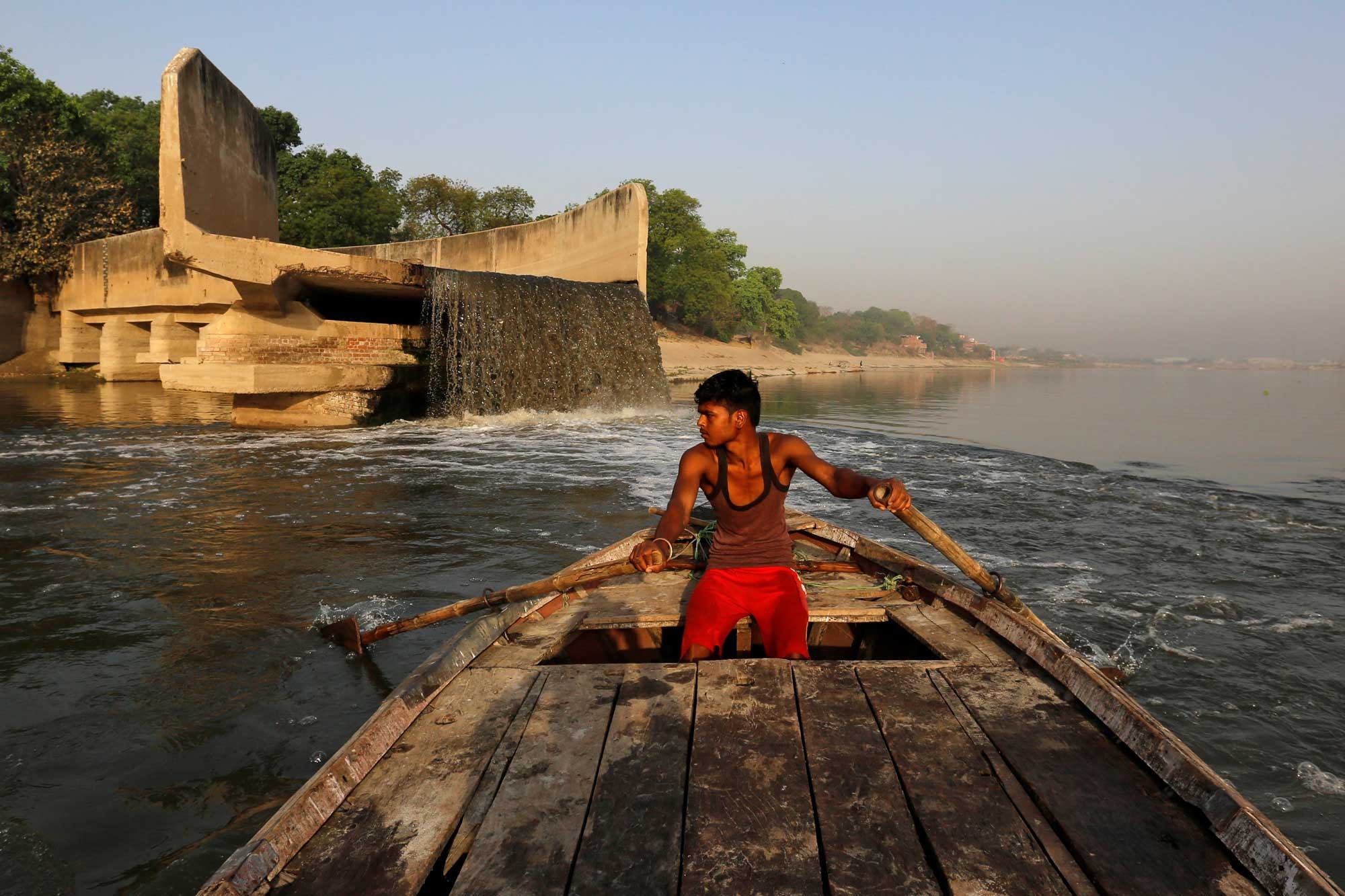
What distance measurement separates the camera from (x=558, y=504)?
27.7ft

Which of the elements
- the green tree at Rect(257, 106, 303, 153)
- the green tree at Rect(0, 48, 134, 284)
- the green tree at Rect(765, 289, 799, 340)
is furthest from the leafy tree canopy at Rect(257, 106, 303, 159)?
the green tree at Rect(765, 289, 799, 340)

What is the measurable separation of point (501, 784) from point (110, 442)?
1277 centimetres

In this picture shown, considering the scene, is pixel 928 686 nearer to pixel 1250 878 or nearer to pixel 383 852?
pixel 1250 878

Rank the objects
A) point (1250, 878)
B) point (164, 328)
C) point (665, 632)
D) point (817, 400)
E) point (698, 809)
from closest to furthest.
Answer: point (1250, 878) < point (698, 809) < point (665, 632) < point (164, 328) < point (817, 400)

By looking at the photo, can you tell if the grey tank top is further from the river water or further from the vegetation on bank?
the vegetation on bank

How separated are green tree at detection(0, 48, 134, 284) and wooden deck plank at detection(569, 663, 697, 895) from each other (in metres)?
29.0

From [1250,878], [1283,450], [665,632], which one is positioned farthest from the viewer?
[1283,450]

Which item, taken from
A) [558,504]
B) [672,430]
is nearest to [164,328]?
[672,430]

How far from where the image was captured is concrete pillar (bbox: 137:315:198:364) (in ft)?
70.0

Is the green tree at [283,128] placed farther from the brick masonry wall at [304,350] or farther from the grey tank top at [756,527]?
the grey tank top at [756,527]

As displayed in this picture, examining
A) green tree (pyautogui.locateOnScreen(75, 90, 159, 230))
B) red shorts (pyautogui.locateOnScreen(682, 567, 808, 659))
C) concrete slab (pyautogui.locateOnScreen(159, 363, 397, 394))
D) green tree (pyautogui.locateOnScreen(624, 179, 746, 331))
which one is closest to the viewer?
red shorts (pyautogui.locateOnScreen(682, 567, 808, 659))

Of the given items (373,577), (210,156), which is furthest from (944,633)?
(210,156)

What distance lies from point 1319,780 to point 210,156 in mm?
15531

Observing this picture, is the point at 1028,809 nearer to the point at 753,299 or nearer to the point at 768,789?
the point at 768,789
